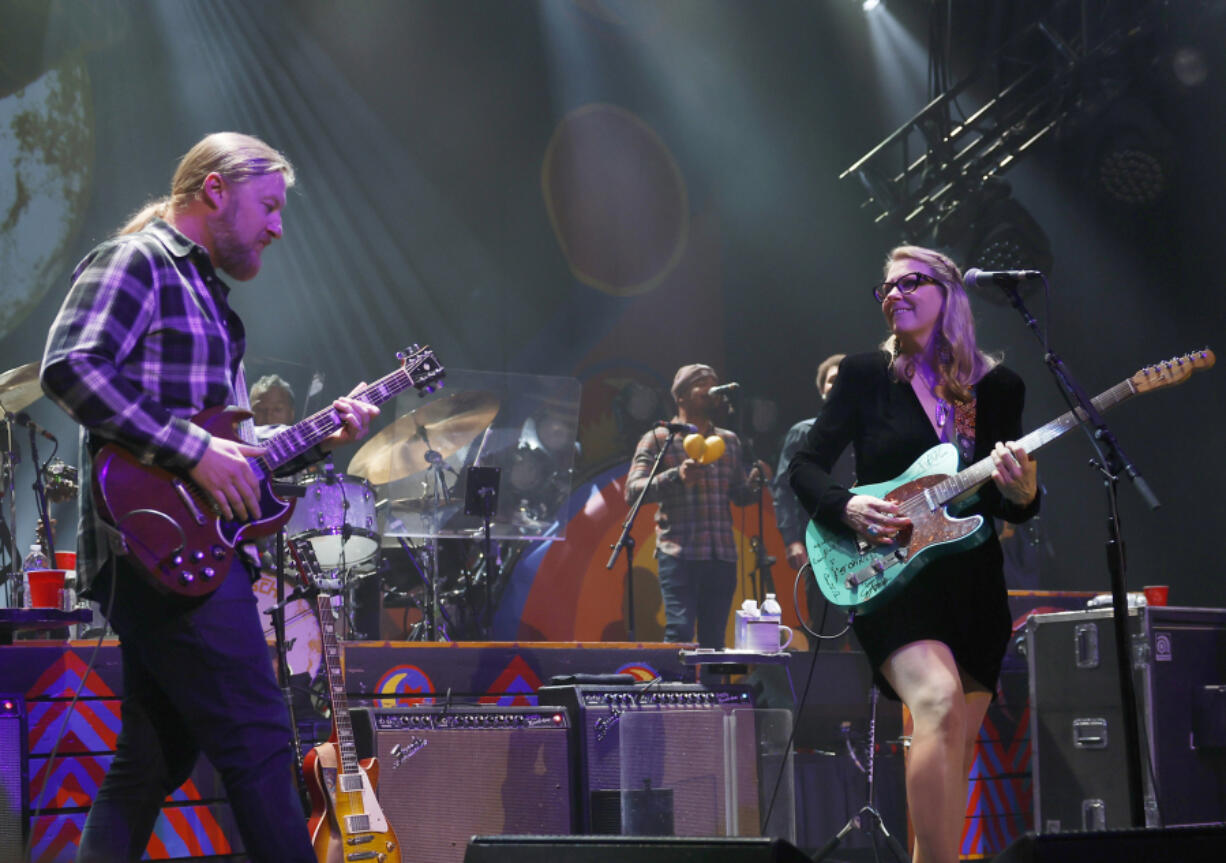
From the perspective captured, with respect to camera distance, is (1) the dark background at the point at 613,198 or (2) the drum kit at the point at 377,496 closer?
(2) the drum kit at the point at 377,496

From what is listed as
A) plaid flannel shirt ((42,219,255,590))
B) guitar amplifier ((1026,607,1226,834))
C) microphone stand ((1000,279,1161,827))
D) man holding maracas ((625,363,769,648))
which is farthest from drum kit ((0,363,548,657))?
microphone stand ((1000,279,1161,827))

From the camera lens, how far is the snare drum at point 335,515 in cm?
639

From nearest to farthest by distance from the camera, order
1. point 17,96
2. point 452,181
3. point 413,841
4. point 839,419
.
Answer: point 839,419 → point 413,841 → point 17,96 → point 452,181

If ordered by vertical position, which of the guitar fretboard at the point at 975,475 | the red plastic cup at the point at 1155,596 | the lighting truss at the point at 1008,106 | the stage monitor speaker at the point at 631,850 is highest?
the lighting truss at the point at 1008,106

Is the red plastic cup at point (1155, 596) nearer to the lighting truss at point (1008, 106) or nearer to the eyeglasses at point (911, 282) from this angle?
the eyeglasses at point (911, 282)

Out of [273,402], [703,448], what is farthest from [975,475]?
[273,402]

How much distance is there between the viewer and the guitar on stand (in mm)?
3869

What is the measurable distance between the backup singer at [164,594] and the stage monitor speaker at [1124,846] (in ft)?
4.53

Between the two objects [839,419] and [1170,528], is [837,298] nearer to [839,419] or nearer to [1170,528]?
[1170,528]

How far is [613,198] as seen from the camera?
10.5 m

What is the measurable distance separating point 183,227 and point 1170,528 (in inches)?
288

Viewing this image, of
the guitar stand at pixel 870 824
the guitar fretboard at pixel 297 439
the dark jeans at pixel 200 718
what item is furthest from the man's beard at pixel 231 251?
the guitar stand at pixel 870 824

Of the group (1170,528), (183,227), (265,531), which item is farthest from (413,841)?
(1170,528)

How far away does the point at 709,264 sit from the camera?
1067 centimetres
